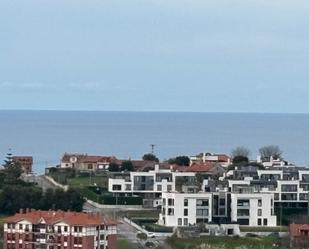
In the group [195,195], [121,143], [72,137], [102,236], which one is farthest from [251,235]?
[72,137]

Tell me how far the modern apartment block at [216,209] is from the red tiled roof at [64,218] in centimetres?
590

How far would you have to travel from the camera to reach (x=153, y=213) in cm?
3388

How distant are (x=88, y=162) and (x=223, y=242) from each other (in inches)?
831

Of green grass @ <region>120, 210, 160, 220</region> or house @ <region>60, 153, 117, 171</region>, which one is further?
house @ <region>60, 153, 117, 171</region>

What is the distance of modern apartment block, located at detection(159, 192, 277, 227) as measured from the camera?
32062 millimetres

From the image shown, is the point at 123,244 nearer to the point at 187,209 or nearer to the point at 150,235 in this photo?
the point at 150,235

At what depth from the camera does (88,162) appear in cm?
4894

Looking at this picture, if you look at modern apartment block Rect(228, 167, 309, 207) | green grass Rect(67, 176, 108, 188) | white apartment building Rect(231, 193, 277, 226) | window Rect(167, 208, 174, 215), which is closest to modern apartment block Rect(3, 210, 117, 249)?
window Rect(167, 208, 174, 215)

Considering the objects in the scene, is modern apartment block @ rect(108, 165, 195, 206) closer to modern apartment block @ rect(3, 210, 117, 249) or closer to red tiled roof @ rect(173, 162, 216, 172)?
red tiled roof @ rect(173, 162, 216, 172)

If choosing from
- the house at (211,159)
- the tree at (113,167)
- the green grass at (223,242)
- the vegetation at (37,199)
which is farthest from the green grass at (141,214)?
the tree at (113,167)

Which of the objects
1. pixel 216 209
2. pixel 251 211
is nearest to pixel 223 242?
pixel 251 211

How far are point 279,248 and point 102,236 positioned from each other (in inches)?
153

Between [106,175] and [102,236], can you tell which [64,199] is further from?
[106,175]

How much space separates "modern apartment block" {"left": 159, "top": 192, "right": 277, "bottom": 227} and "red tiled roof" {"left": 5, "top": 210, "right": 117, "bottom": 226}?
19.4 ft
